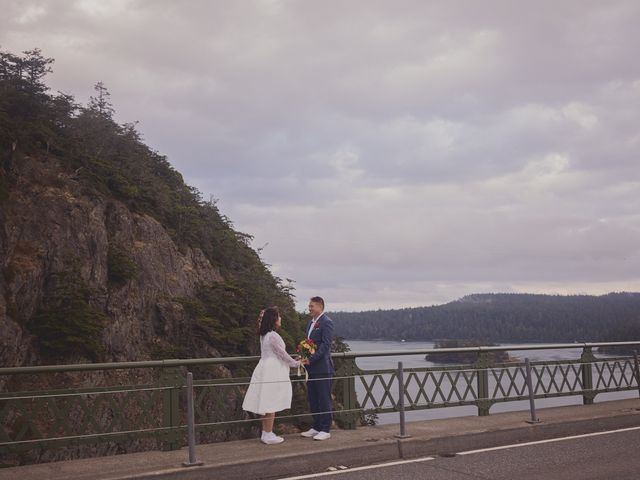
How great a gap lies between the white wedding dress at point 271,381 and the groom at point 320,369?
1.38 ft

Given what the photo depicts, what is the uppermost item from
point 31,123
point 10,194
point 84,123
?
point 84,123

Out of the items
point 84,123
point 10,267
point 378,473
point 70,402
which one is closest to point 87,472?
point 70,402

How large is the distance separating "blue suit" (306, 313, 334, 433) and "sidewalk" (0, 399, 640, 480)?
13.3 inches

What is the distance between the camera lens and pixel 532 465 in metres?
7.62

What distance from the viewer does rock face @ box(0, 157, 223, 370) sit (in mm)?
30922

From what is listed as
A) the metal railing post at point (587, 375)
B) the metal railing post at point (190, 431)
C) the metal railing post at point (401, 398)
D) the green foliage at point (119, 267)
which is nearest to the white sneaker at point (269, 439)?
the metal railing post at point (190, 431)

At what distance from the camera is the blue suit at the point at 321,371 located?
8695 millimetres

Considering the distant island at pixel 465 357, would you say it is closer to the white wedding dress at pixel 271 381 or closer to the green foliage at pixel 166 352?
the white wedding dress at pixel 271 381

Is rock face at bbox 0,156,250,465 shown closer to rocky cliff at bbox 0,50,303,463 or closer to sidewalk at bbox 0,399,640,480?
rocky cliff at bbox 0,50,303,463

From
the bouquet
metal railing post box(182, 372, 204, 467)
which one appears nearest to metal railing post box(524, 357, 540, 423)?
the bouquet

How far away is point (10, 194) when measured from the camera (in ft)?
111

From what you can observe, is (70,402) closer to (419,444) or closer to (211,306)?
(419,444)

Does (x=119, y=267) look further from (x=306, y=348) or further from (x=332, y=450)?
(x=332, y=450)

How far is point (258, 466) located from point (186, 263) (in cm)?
3855
